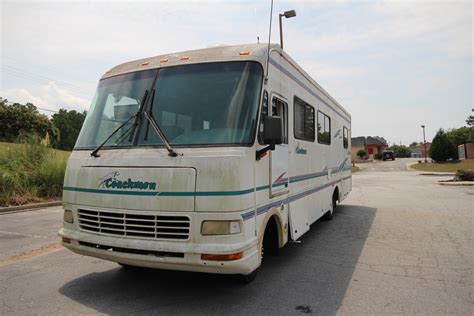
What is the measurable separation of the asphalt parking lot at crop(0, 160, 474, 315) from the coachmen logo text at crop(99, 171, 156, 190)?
1.31 meters

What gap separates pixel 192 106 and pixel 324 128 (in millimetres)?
4352

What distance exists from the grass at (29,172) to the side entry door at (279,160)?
9963mm

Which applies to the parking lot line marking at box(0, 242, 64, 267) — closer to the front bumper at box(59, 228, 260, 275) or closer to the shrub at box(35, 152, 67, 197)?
the front bumper at box(59, 228, 260, 275)

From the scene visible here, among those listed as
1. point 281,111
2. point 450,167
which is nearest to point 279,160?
point 281,111

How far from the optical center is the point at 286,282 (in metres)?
4.77

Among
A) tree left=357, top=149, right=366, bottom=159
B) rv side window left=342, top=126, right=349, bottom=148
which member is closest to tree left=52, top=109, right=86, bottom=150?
tree left=357, top=149, right=366, bottom=159

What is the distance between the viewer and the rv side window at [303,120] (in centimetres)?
573

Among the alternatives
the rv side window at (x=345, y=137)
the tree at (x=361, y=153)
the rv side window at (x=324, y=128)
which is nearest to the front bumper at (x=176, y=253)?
the rv side window at (x=324, y=128)

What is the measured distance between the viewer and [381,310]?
3947 mm

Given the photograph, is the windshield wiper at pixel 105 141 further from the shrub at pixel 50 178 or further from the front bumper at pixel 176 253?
the shrub at pixel 50 178

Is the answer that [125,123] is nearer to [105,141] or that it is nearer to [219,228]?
[105,141]

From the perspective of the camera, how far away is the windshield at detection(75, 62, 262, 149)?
3.94m

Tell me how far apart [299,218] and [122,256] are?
9.56ft

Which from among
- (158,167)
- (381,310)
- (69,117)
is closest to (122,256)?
(158,167)
